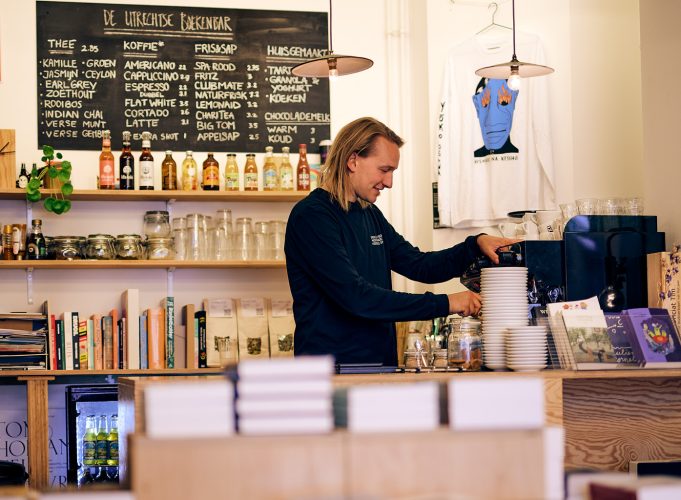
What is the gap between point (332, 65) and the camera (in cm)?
449

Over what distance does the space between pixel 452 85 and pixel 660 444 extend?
259 centimetres

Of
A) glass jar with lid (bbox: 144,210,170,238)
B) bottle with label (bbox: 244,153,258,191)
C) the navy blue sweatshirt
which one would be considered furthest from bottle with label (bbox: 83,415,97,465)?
the navy blue sweatshirt

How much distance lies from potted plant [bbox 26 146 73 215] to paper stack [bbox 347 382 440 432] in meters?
3.50

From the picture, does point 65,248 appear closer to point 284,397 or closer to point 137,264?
point 137,264

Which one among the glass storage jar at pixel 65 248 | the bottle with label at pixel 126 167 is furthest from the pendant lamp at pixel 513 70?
the glass storage jar at pixel 65 248

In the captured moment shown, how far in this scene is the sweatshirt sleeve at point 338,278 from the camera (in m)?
3.25

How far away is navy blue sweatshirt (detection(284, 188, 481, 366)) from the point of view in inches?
130

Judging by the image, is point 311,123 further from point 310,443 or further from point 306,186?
point 310,443

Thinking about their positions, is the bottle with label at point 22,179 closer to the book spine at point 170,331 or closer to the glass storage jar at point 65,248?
the glass storage jar at point 65,248

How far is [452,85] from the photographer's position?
5.36 metres

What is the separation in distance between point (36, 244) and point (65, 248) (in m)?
0.15

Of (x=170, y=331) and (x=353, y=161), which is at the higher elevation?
(x=353, y=161)

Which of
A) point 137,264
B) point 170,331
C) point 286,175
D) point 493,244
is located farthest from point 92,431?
point 493,244

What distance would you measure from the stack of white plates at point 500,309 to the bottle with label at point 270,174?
238 centimetres
